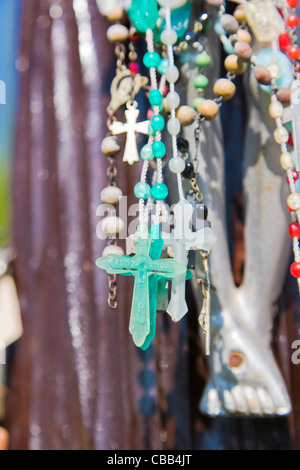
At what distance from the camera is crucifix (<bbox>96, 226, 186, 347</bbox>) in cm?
47

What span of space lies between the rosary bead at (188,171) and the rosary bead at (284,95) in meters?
0.14

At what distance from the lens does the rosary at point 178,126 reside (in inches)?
19.2

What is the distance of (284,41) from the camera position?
58 centimetres

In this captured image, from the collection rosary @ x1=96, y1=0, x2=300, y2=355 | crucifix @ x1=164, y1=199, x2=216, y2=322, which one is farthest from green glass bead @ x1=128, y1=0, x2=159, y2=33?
crucifix @ x1=164, y1=199, x2=216, y2=322

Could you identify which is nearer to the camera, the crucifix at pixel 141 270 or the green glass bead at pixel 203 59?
the crucifix at pixel 141 270

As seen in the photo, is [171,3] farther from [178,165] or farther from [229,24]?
[178,165]

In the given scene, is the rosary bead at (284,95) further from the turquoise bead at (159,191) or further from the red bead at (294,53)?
the turquoise bead at (159,191)

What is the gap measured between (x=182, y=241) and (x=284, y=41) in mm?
306

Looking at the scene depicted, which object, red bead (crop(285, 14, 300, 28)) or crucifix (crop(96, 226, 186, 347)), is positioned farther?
red bead (crop(285, 14, 300, 28))

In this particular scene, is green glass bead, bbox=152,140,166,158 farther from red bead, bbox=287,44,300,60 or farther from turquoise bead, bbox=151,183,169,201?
red bead, bbox=287,44,300,60

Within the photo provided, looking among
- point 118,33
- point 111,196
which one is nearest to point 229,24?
point 118,33

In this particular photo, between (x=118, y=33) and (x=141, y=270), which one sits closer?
(x=141, y=270)

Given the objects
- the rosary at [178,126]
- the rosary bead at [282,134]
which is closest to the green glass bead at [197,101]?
the rosary at [178,126]

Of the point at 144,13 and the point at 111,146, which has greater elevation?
the point at 144,13
